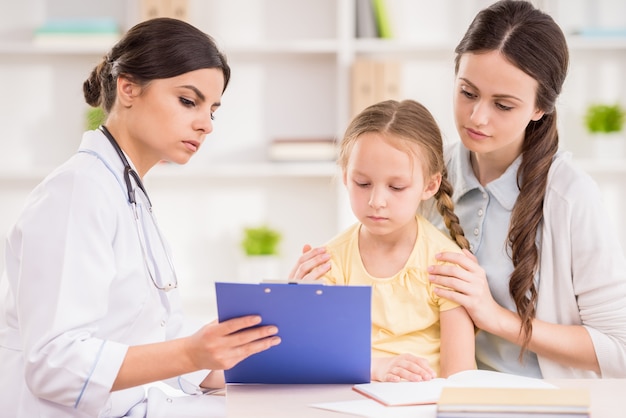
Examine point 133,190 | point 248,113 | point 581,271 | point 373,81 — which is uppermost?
point 373,81

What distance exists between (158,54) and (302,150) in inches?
89.6

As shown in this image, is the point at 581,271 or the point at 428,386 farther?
the point at 581,271

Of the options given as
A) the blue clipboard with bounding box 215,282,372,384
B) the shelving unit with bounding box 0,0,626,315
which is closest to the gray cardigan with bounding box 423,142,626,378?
the blue clipboard with bounding box 215,282,372,384

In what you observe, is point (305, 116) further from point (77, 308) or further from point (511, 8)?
point (77, 308)

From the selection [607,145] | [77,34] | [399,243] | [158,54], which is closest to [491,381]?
[399,243]

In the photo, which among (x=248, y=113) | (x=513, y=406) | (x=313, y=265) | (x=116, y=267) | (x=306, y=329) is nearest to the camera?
(x=513, y=406)

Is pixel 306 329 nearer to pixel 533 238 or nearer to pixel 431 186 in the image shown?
pixel 431 186

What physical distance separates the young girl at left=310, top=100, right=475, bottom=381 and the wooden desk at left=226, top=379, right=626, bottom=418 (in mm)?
284

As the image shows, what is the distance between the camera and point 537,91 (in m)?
2.00

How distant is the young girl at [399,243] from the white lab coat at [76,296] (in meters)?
0.50

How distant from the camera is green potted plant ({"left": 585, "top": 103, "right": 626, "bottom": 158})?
13.1ft

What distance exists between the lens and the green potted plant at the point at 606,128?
13.1 ft

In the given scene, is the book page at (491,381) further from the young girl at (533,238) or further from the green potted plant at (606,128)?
the green potted plant at (606,128)

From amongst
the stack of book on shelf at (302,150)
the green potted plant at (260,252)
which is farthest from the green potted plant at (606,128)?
the green potted plant at (260,252)
